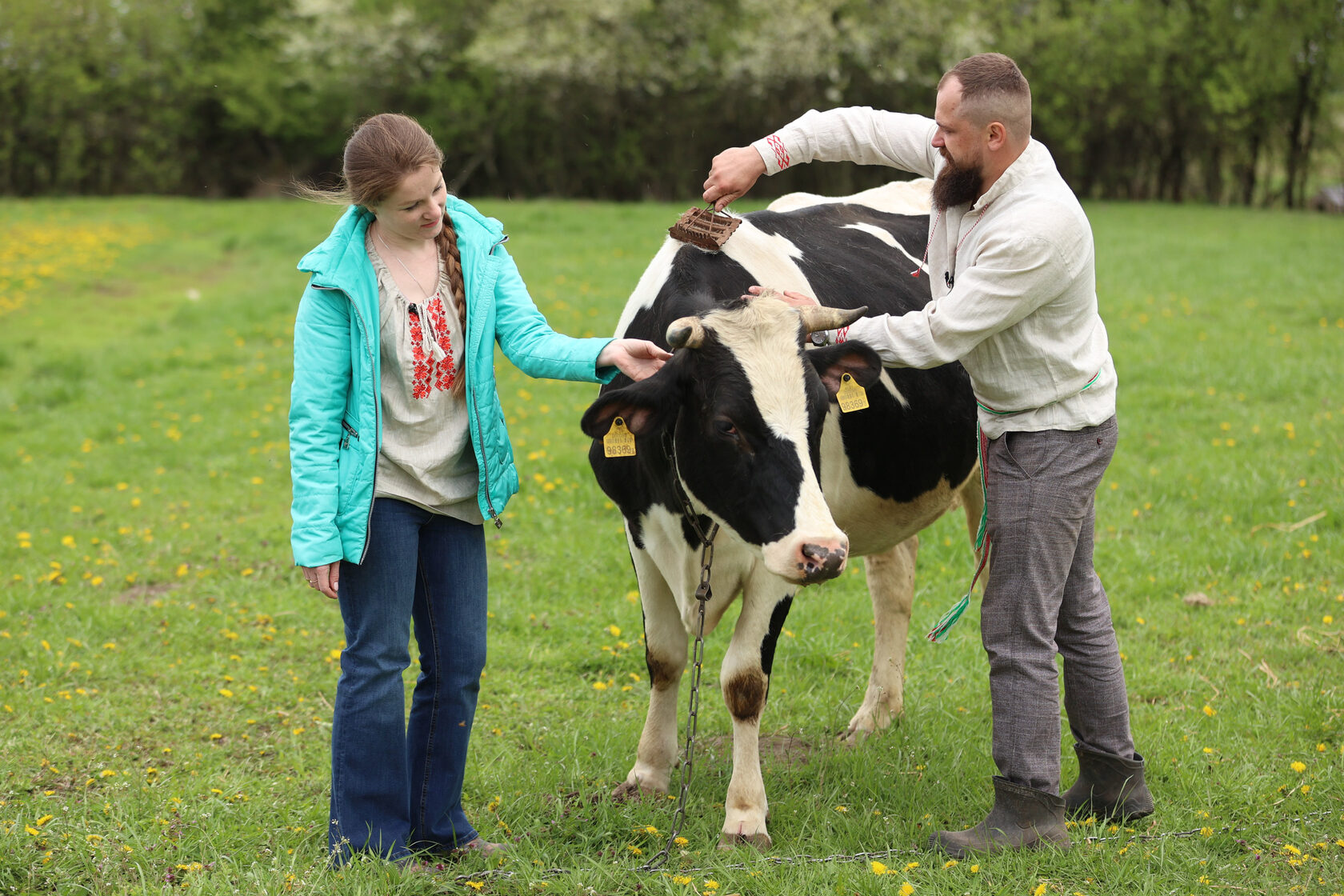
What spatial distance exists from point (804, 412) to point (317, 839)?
7.65ft

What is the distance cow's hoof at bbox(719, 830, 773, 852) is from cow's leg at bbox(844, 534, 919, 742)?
1060 mm

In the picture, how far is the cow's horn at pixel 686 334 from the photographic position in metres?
3.76

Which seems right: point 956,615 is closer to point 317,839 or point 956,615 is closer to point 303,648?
point 317,839

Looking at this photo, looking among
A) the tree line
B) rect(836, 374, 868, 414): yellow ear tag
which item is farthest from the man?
the tree line

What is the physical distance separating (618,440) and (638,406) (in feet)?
0.44

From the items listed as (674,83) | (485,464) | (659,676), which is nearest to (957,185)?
(485,464)

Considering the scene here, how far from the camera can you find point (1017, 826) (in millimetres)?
3932

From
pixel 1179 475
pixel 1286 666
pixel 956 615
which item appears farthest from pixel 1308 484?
pixel 956 615

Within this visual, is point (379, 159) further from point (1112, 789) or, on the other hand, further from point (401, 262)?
point (1112, 789)

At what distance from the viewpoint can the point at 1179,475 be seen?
855 centimetres

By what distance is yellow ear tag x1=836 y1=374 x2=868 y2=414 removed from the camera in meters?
3.97

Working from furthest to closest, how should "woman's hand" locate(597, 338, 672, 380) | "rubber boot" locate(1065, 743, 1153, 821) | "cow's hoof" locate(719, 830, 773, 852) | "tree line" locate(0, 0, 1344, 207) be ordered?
"tree line" locate(0, 0, 1344, 207)
"rubber boot" locate(1065, 743, 1153, 821)
"cow's hoof" locate(719, 830, 773, 852)
"woman's hand" locate(597, 338, 672, 380)

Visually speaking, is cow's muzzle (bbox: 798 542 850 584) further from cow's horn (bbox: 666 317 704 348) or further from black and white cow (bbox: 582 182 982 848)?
cow's horn (bbox: 666 317 704 348)

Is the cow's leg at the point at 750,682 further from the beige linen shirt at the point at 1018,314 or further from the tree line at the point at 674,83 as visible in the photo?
the tree line at the point at 674,83
